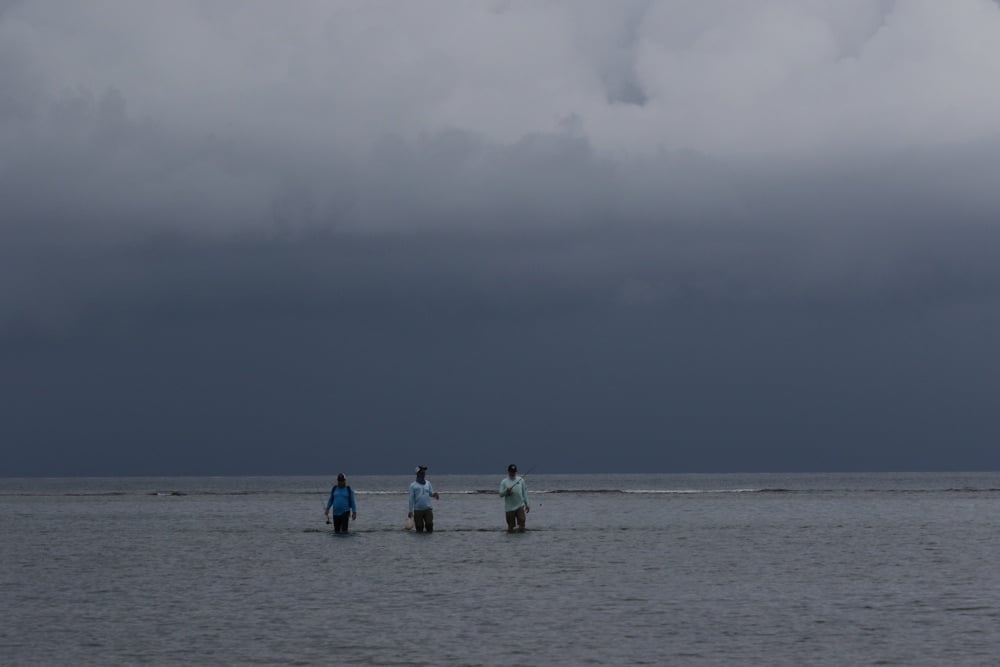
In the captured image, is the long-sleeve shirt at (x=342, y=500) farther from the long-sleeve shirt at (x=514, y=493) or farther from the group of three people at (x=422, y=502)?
the long-sleeve shirt at (x=514, y=493)

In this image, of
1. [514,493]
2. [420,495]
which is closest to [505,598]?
[514,493]

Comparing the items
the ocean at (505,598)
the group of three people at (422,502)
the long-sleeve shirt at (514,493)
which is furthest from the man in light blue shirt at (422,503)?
the long-sleeve shirt at (514,493)

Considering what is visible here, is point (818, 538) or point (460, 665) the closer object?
point (460, 665)

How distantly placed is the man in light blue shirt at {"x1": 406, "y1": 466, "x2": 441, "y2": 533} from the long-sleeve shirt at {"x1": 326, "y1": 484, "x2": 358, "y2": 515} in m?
1.66

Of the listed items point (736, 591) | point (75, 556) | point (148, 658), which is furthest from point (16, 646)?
point (75, 556)

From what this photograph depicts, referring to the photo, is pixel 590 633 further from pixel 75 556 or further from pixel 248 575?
pixel 75 556

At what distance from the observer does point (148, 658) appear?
17141mm

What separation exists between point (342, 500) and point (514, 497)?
4777 mm

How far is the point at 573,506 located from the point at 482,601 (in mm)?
49244

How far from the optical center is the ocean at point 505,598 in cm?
1750

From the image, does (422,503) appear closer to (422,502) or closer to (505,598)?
(422,502)

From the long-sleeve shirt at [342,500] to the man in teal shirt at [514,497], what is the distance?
414 centimetres

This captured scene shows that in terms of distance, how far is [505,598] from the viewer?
2300 centimetres

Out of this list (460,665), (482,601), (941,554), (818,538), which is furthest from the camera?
(818,538)
